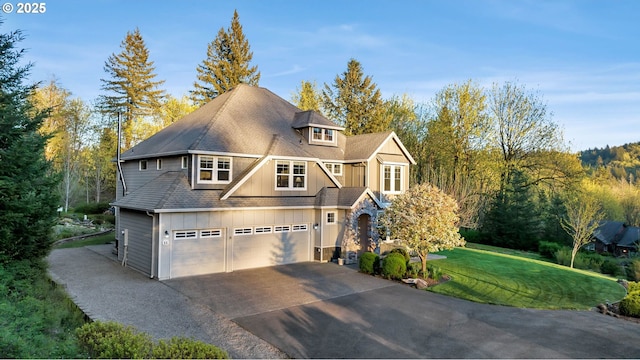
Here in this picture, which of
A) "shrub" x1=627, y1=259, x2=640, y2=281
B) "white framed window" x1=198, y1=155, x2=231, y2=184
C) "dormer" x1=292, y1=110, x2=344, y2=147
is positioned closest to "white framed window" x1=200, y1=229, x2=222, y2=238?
"white framed window" x1=198, y1=155, x2=231, y2=184

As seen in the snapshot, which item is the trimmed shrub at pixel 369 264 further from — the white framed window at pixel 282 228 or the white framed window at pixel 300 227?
the white framed window at pixel 282 228

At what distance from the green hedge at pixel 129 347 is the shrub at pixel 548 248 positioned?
27427 millimetres

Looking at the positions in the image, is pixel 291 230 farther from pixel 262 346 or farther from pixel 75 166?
pixel 75 166

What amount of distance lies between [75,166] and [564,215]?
47.9 metres

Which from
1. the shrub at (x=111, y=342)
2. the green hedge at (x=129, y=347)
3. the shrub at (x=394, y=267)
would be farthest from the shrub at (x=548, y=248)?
the shrub at (x=111, y=342)

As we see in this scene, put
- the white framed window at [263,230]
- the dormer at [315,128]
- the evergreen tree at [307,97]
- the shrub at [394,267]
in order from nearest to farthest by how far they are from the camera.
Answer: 1. the shrub at [394,267]
2. the white framed window at [263,230]
3. the dormer at [315,128]
4. the evergreen tree at [307,97]

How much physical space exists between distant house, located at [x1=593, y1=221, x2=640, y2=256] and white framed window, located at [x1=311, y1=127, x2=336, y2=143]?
3028 centimetres

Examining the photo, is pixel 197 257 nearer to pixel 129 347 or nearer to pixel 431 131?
pixel 129 347

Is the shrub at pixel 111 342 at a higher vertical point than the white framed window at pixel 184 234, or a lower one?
lower

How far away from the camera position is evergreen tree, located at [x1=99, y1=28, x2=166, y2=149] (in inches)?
1602

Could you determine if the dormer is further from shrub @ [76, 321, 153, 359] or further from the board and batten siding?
shrub @ [76, 321, 153, 359]

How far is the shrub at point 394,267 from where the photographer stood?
15555 millimetres

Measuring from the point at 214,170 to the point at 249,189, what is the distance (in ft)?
6.15

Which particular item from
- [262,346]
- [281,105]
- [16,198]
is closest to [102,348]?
[262,346]
